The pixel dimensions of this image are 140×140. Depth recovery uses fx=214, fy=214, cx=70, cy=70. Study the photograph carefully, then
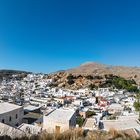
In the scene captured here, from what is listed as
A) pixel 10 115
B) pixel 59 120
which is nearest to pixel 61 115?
pixel 59 120

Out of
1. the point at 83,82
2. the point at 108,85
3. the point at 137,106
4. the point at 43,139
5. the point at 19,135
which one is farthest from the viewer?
the point at 83,82

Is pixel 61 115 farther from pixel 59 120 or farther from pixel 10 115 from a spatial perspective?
pixel 10 115

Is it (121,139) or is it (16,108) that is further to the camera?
(16,108)

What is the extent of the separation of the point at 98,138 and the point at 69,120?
47.9 ft

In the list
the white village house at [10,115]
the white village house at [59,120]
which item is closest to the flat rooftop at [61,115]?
the white village house at [59,120]

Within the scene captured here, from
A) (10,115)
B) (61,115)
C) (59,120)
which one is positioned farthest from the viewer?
(10,115)

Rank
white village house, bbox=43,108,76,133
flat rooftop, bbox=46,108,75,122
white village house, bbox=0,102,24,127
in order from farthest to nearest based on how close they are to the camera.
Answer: white village house, bbox=0,102,24,127 → flat rooftop, bbox=46,108,75,122 → white village house, bbox=43,108,76,133

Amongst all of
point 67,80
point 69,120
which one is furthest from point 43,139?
point 67,80

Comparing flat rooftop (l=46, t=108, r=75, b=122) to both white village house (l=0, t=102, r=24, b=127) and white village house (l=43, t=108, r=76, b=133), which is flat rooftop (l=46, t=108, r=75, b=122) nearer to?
white village house (l=43, t=108, r=76, b=133)

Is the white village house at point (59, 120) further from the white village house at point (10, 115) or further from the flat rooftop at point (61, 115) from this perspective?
the white village house at point (10, 115)

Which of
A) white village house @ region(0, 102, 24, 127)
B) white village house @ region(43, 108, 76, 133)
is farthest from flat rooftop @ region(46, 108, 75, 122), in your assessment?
white village house @ region(0, 102, 24, 127)

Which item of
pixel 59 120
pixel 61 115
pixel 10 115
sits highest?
pixel 61 115

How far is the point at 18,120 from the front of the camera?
24.3 meters

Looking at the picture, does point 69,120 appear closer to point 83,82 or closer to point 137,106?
point 137,106
